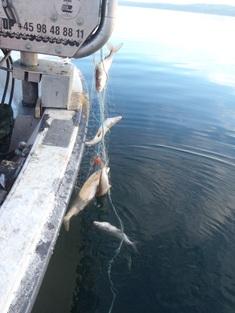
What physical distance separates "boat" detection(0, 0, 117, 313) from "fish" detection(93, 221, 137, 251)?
0.91 metres

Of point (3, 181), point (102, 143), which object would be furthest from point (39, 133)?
point (102, 143)

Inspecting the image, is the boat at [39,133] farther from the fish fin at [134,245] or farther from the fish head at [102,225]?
the fish fin at [134,245]

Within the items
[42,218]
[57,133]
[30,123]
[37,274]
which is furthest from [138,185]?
[37,274]

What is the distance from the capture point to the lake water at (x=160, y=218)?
12.8 ft

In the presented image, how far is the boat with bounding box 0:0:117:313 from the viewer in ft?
7.85

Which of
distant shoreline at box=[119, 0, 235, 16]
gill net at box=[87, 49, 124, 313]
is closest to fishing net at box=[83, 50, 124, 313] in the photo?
gill net at box=[87, 49, 124, 313]

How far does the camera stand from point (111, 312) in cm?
367

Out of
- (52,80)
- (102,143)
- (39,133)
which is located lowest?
(102,143)

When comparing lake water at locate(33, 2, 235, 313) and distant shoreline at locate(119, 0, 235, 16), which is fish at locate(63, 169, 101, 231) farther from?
distant shoreline at locate(119, 0, 235, 16)

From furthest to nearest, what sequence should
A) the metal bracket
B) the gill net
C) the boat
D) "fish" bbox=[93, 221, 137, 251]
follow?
"fish" bbox=[93, 221, 137, 251] < the metal bracket < the gill net < the boat

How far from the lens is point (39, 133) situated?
3.78 meters

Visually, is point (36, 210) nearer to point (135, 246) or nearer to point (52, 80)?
point (52, 80)

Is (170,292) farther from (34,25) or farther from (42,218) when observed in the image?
(34,25)

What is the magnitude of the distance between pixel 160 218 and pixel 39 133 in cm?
191
